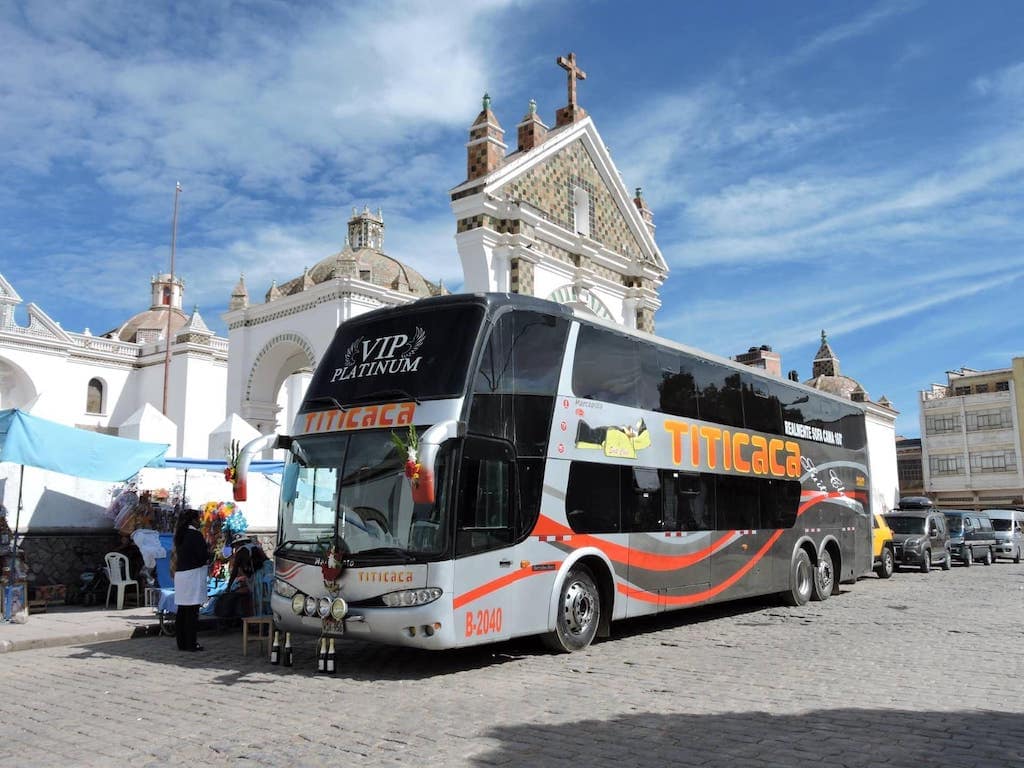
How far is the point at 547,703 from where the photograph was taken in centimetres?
688

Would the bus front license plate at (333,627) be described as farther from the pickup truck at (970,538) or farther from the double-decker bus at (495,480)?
the pickup truck at (970,538)

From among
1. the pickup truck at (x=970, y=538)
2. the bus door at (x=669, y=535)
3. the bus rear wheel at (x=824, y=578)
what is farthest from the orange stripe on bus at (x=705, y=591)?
the pickup truck at (x=970, y=538)

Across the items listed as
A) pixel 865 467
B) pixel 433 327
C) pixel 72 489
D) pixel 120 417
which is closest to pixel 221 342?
pixel 120 417

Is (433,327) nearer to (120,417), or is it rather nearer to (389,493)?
(389,493)

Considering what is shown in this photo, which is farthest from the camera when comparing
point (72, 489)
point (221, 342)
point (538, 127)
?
point (221, 342)

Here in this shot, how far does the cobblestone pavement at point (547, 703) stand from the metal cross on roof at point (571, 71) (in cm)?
1929

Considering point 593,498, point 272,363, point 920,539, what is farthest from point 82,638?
point 272,363

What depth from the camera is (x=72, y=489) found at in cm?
1473

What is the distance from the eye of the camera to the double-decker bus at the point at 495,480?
8109 millimetres

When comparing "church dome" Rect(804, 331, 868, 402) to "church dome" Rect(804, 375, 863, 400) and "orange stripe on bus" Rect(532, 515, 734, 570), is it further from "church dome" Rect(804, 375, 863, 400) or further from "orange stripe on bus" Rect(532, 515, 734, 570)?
"orange stripe on bus" Rect(532, 515, 734, 570)

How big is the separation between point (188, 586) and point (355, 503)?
9.69ft

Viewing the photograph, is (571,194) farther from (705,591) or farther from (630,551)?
(630,551)

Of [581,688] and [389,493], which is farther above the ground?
[389,493]

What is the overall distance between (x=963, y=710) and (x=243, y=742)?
214 inches
